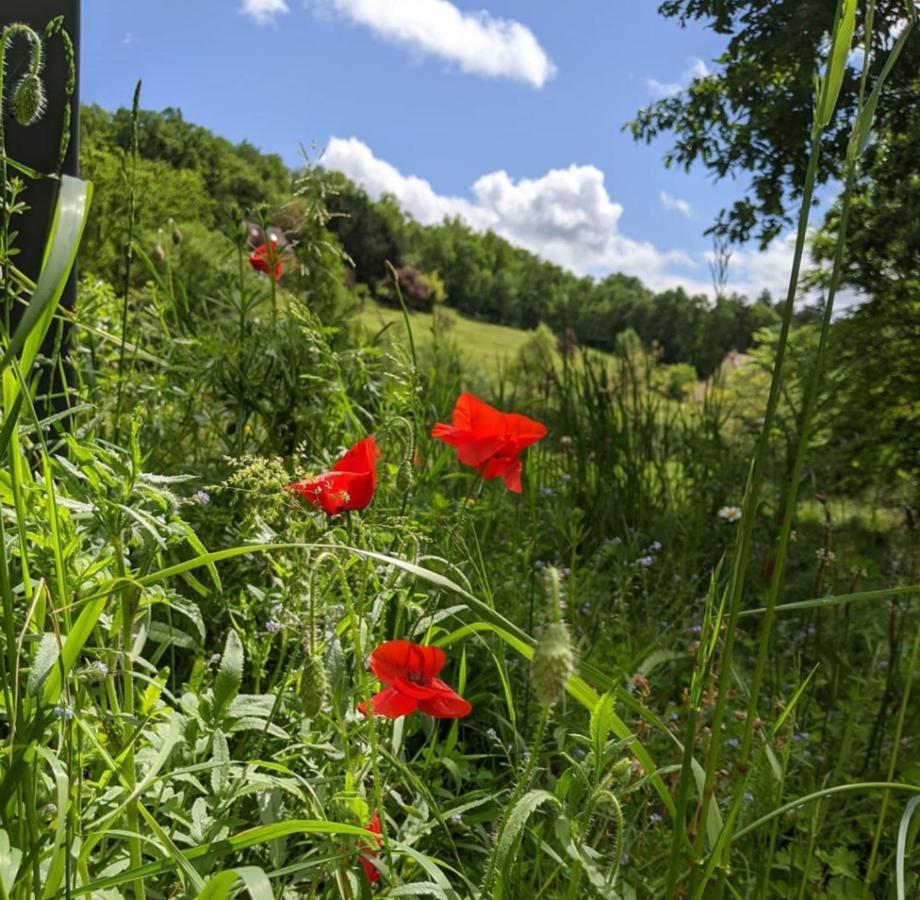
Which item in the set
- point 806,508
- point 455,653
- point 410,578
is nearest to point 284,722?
point 410,578

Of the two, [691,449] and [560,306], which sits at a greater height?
[560,306]

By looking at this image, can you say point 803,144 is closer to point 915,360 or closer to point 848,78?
point 848,78

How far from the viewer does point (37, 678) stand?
69 centimetres

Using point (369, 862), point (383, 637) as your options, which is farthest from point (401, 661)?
point (383, 637)

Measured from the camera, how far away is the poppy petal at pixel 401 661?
808 mm

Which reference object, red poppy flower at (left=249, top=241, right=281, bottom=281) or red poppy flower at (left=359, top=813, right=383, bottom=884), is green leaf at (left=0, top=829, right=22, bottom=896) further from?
red poppy flower at (left=249, top=241, right=281, bottom=281)

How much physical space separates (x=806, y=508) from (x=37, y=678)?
18.2ft

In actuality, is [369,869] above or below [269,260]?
below

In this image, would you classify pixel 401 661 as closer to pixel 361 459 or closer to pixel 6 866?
pixel 361 459

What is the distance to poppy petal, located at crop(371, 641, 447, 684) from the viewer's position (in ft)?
2.65

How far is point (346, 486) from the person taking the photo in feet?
2.98

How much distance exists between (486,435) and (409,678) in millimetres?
373

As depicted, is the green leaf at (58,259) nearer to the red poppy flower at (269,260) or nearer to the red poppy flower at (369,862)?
the red poppy flower at (369,862)

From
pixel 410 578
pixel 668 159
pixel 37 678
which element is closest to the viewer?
pixel 37 678
